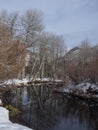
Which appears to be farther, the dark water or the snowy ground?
the snowy ground

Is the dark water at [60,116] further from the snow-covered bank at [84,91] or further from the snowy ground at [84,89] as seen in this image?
the snowy ground at [84,89]

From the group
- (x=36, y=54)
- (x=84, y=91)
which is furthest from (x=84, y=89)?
(x=36, y=54)

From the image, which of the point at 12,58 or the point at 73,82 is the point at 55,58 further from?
the point at 12,58

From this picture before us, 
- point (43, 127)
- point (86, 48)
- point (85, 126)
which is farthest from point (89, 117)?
point (86, 48)

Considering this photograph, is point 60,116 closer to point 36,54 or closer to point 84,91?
point 84,91

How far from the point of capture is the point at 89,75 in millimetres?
30203

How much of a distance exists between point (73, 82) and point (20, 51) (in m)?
13.2

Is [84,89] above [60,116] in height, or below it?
above

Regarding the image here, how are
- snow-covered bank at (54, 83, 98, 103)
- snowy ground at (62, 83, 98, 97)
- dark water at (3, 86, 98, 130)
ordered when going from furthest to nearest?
snowy ground at (62, 83, 98, 97) → snow-covered bank at (54, 83, 98, 103) → dark water at (3, 86, 98, 130)

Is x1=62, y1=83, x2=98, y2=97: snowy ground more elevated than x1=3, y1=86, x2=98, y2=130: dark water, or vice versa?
x1=62, y1=83, x2=98, y2=97: snowy ground

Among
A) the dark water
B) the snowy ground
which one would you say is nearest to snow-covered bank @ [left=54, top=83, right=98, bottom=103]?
the snowy ground

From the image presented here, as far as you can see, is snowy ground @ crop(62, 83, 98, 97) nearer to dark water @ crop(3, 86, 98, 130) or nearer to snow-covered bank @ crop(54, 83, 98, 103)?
snow-covered bank @ crop(54, 83, 98, 103)

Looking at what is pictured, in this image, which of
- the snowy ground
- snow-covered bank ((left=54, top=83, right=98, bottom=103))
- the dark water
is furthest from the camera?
the snowy ground

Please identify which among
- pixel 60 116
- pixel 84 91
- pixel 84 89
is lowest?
pixel 60 116
